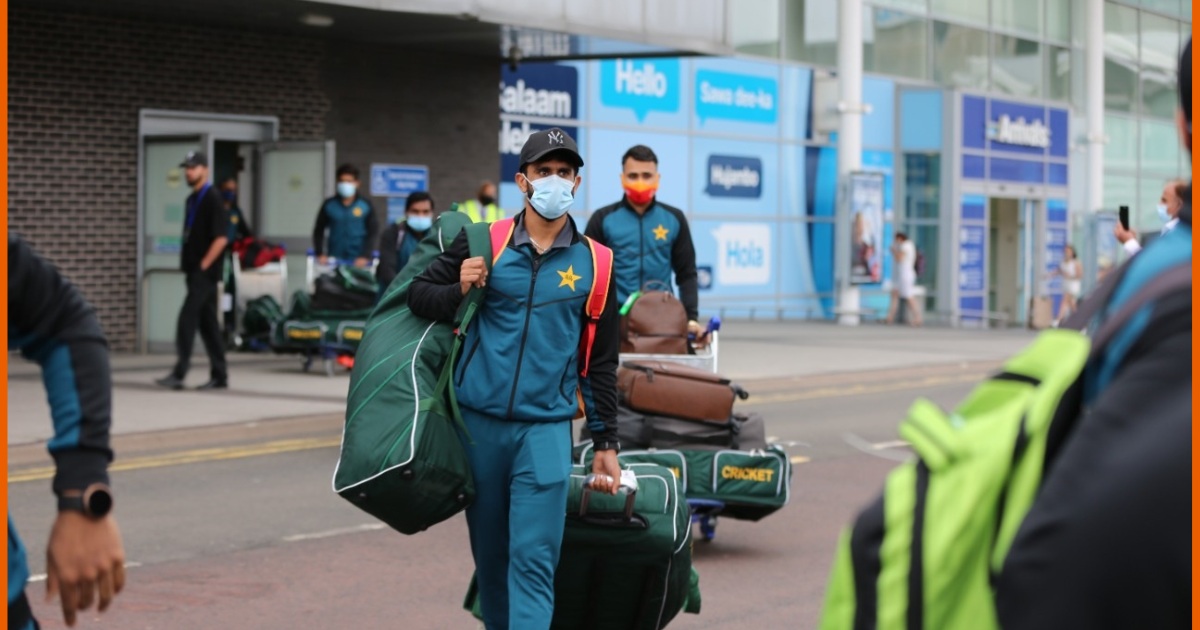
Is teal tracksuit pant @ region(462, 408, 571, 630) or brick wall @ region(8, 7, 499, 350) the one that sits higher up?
brick wall @ region(8, 7, 499, 350)

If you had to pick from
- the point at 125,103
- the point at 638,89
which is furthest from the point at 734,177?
the point at 125,103

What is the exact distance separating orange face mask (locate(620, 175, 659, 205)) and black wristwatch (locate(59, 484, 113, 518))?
6.20m

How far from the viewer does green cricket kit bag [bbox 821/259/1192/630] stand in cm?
194

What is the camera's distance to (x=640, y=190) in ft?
29.8

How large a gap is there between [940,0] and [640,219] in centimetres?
2912

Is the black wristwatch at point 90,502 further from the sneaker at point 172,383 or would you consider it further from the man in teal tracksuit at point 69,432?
the sneaker at point 172,383

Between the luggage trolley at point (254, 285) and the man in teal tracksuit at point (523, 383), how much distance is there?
1390 centimetres

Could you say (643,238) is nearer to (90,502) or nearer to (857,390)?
(90,502)

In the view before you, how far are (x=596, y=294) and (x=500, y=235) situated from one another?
1.16ft

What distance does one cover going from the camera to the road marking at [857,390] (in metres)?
16.6

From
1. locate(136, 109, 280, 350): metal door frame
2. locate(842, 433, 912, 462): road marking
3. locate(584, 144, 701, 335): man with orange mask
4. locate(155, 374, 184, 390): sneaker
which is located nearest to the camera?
locate(584, 144, 701, 335): man with orange mask

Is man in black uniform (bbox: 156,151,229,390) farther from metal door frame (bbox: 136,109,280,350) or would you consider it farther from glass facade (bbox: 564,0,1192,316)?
glass facade (bbox: 564,0,1192,316)

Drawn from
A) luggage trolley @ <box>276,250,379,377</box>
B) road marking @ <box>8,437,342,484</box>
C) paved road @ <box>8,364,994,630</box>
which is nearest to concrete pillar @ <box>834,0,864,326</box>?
luggage trolley @ <box>276,250,379,377</box>

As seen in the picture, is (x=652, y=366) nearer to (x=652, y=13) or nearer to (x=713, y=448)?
(x=713, y=448)
